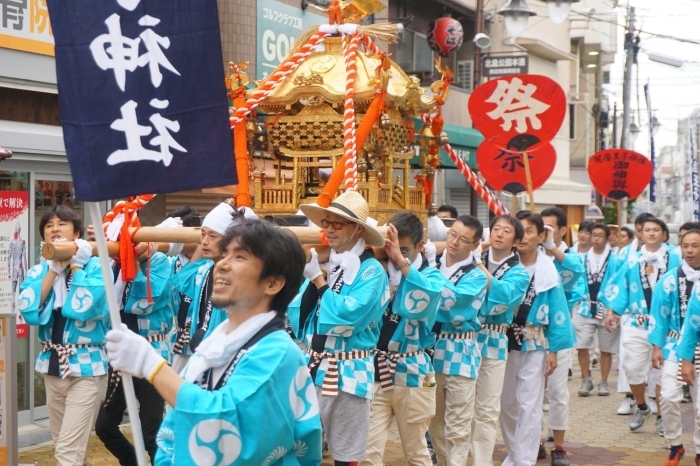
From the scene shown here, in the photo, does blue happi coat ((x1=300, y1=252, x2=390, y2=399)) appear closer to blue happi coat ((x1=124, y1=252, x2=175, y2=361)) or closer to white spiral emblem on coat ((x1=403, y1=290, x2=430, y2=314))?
white spiral emblem on coat ((x1=403, y1=290, x2=430, y2=314))

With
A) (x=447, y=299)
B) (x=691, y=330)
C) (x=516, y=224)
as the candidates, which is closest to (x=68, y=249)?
(x=447, y=299)

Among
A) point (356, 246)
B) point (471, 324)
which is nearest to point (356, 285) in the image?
point (356, 246)

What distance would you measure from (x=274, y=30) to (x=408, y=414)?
806 centimetres

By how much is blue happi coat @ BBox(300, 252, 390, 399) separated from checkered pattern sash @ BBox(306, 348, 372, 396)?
2 centimetres

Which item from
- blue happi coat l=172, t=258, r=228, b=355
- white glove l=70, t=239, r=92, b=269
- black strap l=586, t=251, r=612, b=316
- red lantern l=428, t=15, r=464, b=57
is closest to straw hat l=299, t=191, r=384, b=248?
blue happi coat l=172, t=258, r=228, b=355

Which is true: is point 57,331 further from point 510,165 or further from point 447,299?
point 510,165

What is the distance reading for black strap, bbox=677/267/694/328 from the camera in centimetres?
850

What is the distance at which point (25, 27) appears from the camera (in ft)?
30.2

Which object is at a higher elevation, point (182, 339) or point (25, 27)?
point (25, 27)

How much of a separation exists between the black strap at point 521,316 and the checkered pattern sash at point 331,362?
241 centimetres

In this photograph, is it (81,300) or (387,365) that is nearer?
(81,300)

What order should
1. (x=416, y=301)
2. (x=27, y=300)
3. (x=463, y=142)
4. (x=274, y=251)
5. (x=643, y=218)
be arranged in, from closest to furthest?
(x=274, y=251) → (x=416, y=301) → (x=27, y=300) → (x=643, y=218) → (x=463, y=142)

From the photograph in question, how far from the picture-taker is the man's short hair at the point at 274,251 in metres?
3.48

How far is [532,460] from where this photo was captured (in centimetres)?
794
